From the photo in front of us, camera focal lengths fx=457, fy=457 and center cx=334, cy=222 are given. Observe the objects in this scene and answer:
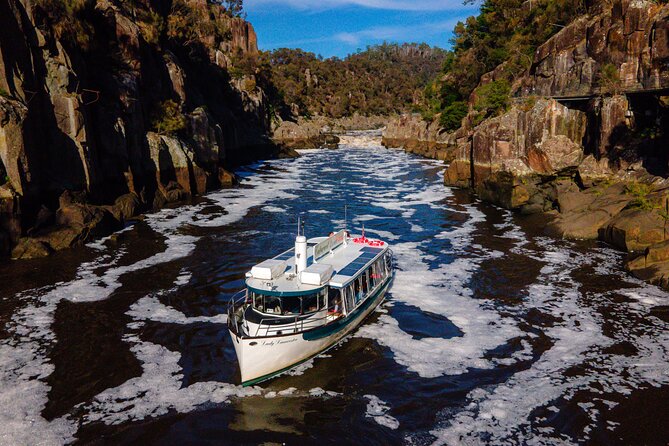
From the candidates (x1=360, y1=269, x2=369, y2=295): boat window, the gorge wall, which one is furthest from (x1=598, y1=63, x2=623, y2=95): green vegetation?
(x1=360, y1=269, x2=369, y2=295): boat window

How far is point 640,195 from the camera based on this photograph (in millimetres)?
31719

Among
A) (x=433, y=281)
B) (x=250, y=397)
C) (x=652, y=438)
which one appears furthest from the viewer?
(x=433, y=281)

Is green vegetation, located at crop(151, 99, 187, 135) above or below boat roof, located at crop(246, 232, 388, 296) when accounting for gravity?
above

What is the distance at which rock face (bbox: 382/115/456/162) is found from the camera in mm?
91938

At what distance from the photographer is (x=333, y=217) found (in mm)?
42719

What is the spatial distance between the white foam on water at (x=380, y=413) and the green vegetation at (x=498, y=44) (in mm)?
43818

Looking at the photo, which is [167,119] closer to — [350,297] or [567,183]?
[350,297]

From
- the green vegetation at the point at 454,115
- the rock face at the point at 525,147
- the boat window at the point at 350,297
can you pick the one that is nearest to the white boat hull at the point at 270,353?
the boat window at the point at 350,297

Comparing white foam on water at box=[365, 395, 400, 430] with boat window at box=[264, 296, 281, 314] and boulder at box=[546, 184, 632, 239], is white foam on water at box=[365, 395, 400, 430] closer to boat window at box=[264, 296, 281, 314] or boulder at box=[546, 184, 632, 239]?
boat window at box=[264, 296, 281, 314]

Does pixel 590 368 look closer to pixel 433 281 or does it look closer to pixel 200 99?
pixel 433 281

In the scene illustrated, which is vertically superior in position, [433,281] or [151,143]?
[151,143]

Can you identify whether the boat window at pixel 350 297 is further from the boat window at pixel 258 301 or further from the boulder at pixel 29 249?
the boulder at pixel 29 249

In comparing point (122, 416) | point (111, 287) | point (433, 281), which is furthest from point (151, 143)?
point (122, 416)

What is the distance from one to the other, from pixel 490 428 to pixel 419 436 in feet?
7.11
